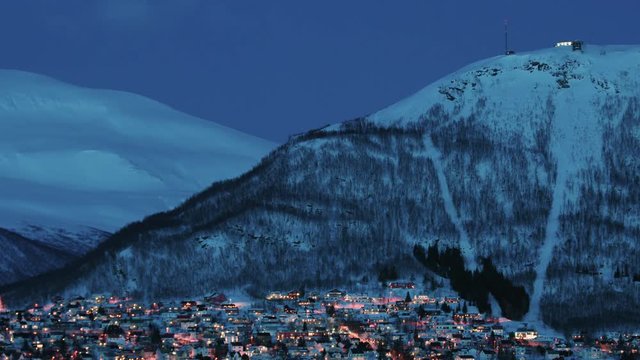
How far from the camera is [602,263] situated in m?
166

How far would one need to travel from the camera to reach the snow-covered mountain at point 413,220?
A: 16275 cm

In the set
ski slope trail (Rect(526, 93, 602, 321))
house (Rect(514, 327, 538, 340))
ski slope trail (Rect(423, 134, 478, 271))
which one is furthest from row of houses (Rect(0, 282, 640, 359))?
ski slope trail (Rect(526, 93, 602, 321))

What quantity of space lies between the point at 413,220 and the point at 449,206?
609 centimetres

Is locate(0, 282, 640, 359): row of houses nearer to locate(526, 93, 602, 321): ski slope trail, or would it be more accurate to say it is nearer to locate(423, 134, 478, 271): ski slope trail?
locate(423, 134, 478, 271): ski slope trail

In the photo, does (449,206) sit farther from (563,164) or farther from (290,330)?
(290,330)

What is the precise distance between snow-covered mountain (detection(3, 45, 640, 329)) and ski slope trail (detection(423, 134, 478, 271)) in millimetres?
187

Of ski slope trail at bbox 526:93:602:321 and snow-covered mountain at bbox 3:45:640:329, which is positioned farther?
ski slope trail at bbox 526:93:602:321

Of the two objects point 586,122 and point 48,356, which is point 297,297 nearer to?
point 48,356

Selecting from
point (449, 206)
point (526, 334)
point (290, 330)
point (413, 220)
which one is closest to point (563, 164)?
point (449, 206)

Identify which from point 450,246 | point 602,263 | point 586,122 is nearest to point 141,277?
point 450,246

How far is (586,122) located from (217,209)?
4175 cm

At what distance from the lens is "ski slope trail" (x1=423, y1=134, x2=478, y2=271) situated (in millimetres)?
168000

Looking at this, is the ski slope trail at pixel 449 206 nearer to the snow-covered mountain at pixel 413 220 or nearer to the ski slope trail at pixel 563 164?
the snow-covered mountain at pixel 413 220

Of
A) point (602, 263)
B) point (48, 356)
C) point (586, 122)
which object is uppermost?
point (586, 122)
